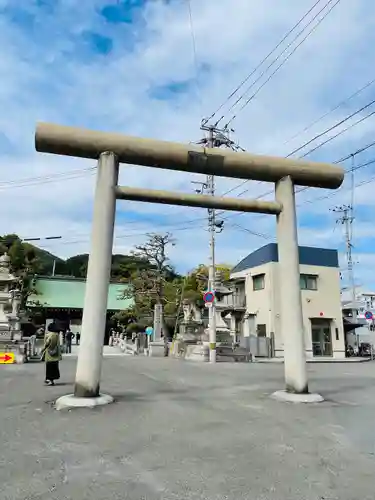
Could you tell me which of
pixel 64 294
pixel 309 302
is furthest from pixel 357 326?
pixel 64 294

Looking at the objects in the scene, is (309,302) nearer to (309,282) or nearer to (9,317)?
(309,282)

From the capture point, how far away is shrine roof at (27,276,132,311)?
131ft

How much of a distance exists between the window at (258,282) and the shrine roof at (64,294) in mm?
12581

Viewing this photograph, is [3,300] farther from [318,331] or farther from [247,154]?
[318,331]

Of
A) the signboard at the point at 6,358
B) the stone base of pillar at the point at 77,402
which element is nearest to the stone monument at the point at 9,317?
the signboard at the point at 6,358

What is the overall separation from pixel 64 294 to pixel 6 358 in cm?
2374

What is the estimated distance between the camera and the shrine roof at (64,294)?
39969 mm

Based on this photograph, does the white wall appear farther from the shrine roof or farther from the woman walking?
the woman walking

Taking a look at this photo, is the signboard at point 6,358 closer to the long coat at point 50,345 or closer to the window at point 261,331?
the long coat at point 50,345

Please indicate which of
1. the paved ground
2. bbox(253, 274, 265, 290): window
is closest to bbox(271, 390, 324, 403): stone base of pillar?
the paved ground

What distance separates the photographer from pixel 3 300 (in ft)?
65.5

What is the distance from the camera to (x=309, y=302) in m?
31.3

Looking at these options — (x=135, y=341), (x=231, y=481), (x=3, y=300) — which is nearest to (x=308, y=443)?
(x=231, y=481)

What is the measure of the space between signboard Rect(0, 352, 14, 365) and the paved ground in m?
10.9
